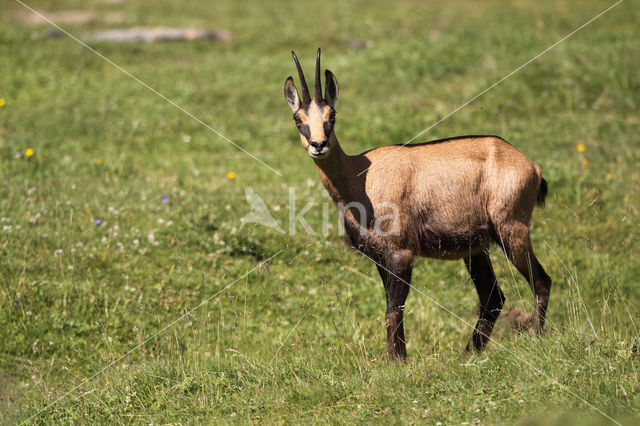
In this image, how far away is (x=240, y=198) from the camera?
913cm

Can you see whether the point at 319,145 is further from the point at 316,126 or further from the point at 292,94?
the point at 292,94

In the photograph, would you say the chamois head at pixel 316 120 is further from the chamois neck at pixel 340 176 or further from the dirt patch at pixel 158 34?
the dirt patch at pixel 158 34

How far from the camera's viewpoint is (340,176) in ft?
20.2

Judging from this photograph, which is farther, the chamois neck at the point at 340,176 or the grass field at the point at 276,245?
the chamois neck at the point at 340,176

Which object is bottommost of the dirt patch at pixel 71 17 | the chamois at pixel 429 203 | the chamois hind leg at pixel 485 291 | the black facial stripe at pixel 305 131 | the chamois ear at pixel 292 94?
→ the chamois hind leg at pixel 485 291

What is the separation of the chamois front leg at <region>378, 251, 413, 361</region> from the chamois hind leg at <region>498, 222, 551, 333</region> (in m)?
0.84

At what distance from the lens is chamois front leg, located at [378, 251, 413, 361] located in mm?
6023

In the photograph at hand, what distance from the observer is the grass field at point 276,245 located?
522 cm

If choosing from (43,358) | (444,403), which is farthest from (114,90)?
(444,403)

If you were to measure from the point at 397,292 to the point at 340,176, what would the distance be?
109 centimetres

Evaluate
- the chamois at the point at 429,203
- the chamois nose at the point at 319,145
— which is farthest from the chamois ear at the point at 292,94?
the chamois nose at the point at 319,145

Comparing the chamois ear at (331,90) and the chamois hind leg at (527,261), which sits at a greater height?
the chamois ear at (331,90)

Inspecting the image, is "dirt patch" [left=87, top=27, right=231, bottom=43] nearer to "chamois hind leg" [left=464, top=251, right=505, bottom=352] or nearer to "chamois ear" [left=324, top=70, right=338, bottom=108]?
"chamois ear" [left=324, top=70, right=338, bottom=108]

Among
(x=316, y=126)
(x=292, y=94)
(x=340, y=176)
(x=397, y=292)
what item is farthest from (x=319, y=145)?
(x=397, y=292)
